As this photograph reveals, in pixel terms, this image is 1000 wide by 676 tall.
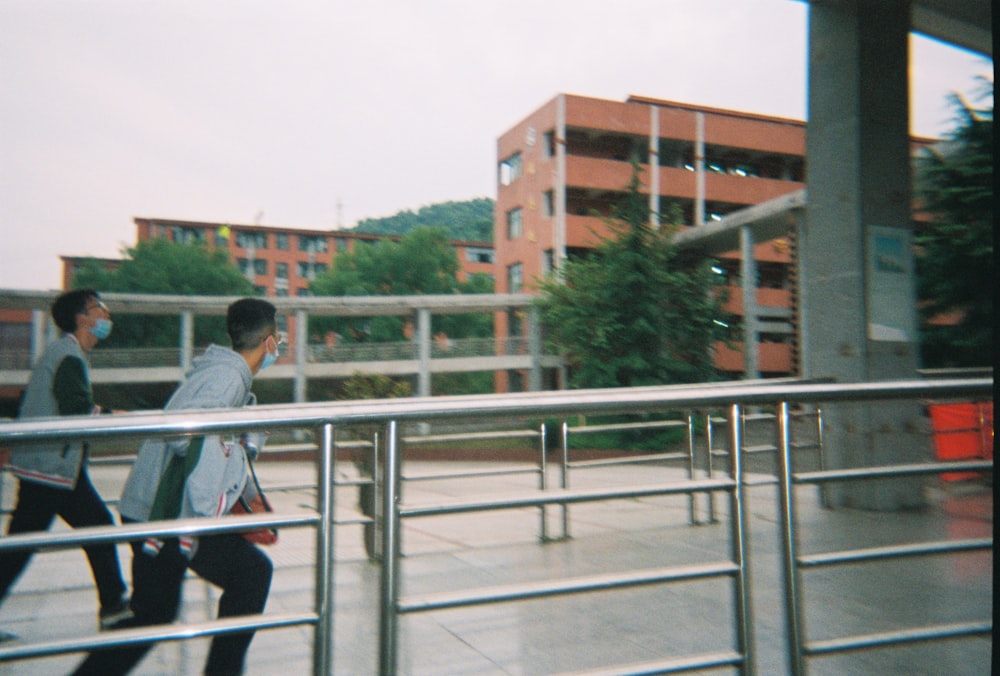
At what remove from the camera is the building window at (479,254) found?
7519 cm

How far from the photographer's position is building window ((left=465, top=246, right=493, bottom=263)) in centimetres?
7519

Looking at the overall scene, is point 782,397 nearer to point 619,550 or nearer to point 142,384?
point 619,550

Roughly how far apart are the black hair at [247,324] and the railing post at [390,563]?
38.2 inches

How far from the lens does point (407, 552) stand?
5.38m

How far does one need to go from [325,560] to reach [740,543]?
1245mm

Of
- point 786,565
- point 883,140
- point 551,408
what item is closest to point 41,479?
point 551,408

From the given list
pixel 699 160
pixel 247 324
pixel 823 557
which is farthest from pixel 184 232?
pixel 823 557

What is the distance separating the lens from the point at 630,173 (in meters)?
31.1

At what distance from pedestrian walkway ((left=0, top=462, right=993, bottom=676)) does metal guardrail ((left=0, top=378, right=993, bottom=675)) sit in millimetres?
491

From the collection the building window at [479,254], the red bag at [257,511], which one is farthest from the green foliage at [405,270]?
the red bag at [257,511]

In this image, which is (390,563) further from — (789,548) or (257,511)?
(789,548)

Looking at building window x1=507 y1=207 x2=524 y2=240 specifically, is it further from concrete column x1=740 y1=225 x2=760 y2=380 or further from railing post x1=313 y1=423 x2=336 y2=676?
railing post x1=313 y1=423 x2=336 y2=676

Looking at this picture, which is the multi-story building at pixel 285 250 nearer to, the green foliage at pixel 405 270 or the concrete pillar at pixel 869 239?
the green foliage at pixel 405 270

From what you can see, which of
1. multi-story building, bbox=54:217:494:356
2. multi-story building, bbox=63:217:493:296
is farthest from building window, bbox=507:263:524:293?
multi-story building, bbox=63:217:493:296
